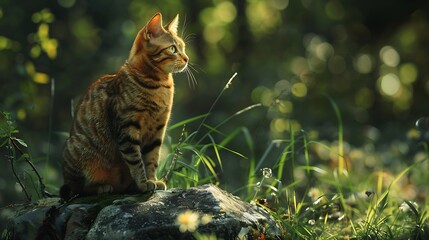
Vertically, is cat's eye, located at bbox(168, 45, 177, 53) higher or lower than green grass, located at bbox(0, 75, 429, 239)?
higher

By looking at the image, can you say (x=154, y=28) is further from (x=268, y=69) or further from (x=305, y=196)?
(x=268, y=69)

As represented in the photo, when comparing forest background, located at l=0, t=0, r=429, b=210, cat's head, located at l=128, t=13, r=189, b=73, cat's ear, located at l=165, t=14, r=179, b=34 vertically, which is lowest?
forest background, located at l=0, t=0, r=429, b=210

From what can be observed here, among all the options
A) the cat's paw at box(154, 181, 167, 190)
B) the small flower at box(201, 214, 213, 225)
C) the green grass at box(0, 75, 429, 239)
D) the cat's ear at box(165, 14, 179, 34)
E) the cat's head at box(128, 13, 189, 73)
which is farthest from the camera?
the cat's ear at box(165, 14, 179, 34)

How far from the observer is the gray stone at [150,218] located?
3412 mm

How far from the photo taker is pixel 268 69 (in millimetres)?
11430

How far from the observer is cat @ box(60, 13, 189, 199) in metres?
4.03

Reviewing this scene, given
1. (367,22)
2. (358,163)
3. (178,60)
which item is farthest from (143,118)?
(367,22)

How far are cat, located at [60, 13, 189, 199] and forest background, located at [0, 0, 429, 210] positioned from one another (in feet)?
11.8

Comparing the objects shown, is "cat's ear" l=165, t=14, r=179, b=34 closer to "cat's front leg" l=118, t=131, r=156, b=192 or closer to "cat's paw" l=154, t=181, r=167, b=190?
"cat's front leg" l=118, t=131, r=156, b=192

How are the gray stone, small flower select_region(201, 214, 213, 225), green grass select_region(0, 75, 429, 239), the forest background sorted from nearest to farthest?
1. small flower select_region(201, 214, 213, 225)
2. the gray stone
3. green grass select_region(0, 75, 429, 239)
4. the forest background

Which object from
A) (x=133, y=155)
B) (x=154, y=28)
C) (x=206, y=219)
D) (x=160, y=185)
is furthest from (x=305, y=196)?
(x=206, y=219)

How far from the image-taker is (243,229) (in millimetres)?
3455

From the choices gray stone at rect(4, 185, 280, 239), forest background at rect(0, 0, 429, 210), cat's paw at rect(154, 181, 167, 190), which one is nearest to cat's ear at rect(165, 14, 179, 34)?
cat's paw at rect(154, 181, 167, 190)

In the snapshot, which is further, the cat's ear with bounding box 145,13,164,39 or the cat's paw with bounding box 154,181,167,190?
the cat's ear with bounding box 145,13,164,39
